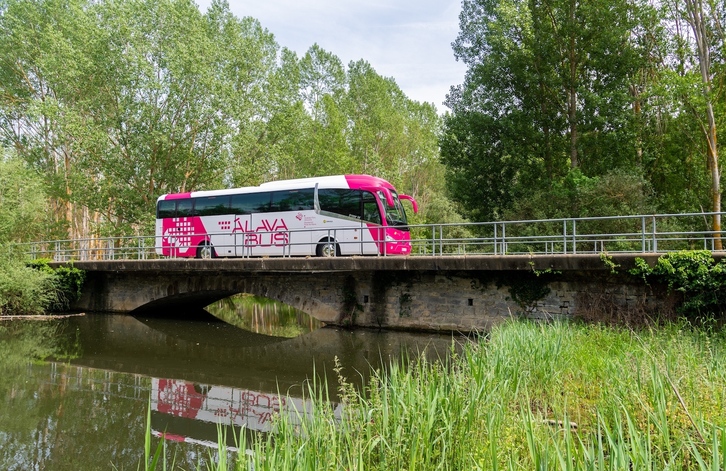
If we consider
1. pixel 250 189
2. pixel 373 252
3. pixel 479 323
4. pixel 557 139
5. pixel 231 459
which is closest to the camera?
pixel 231 459

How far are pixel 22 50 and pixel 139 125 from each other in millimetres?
9957

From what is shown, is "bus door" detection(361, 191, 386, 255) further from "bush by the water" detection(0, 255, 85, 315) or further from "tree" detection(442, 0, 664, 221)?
"bush by the water" detection(0, 255, 85, 315)

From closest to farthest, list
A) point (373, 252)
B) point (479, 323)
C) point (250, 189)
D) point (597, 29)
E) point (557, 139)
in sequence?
point (479, 323), point (373, 252), point (250, 189), point (597, 29), point (557, 139)

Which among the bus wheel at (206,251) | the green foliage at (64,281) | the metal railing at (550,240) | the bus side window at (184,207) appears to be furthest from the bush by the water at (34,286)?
the bus wheel at (206,251)

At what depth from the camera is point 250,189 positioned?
18422mm

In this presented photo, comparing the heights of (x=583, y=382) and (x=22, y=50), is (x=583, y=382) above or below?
below

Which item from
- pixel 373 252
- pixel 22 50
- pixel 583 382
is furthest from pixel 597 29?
pixel 22 50

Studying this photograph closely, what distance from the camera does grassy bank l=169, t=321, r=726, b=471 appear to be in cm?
330

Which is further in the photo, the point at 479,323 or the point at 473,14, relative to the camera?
the point at 473,14

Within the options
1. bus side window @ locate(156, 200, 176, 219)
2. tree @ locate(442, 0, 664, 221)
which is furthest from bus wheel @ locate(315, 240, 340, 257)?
tree @ locate(442, 0, 664, 221)

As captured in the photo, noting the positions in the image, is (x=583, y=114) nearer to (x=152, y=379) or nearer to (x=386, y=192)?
(x=386, y=192)

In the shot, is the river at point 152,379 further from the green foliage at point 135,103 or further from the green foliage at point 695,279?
the green foliage at point 135,103

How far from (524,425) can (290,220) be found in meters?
14.4

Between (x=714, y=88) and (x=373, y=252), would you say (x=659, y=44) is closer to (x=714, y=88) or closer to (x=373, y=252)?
(x=714, y=88)
